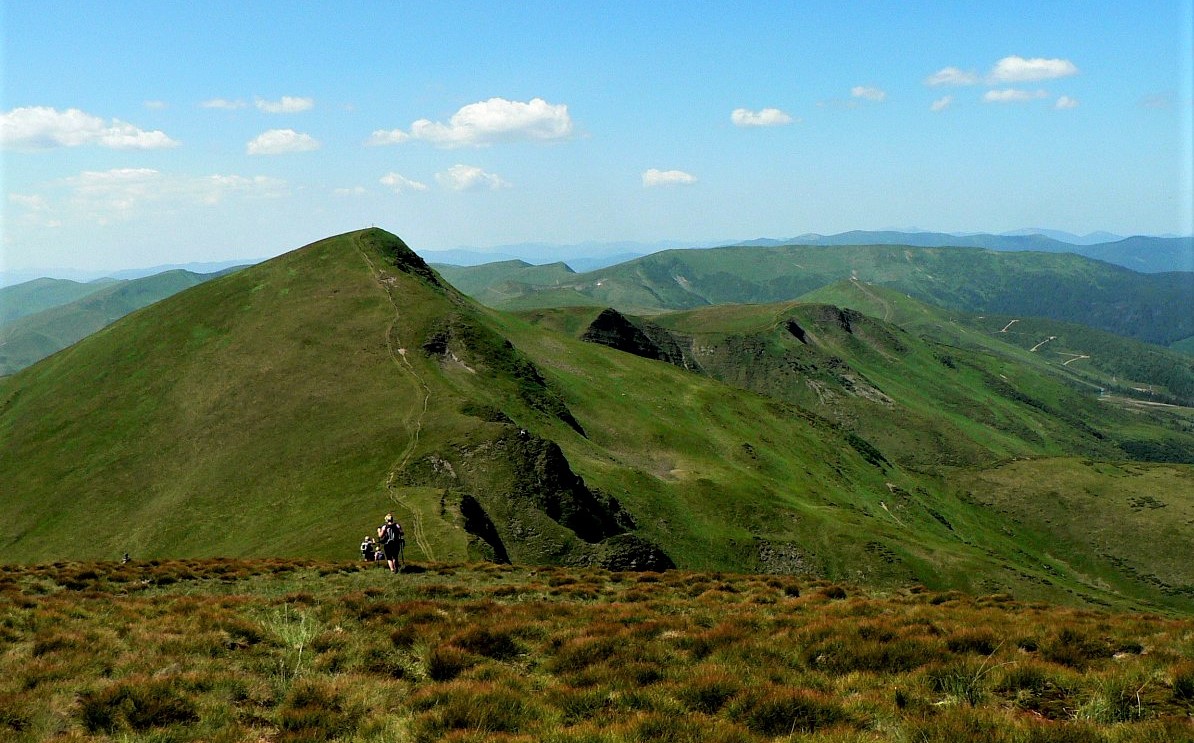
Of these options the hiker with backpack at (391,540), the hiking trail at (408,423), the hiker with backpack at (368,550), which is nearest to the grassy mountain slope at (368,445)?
the hiking trail at (408,423)

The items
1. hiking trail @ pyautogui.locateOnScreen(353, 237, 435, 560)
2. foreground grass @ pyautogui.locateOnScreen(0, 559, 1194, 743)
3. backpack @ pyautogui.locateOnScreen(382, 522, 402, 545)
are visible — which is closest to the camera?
foreground grass @ pyautogui.locateOnScreen(0, 559, 1194, 743)

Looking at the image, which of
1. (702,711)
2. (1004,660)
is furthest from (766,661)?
(1004,660)

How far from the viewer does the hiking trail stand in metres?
48.8

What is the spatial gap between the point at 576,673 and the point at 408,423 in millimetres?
63814

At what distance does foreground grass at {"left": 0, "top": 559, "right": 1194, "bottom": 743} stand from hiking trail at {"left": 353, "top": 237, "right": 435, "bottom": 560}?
28.2 metres

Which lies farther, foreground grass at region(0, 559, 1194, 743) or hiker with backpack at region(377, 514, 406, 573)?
hiker with backpack at region(377, 514, 406, 573)

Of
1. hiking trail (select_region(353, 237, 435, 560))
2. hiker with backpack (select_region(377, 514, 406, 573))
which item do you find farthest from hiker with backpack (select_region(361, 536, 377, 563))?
hiking trail (select_region(353, 237, 435, 560))

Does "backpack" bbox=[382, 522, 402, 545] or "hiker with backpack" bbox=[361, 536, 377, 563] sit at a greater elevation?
"backpack" bbox=[382, 522, 402, 545]

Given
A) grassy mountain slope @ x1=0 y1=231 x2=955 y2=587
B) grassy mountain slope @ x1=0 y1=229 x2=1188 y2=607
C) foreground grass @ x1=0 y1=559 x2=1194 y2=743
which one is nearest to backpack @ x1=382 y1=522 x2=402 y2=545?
foreground grass @ x1=0 y1=559 x2=1194 y2=743

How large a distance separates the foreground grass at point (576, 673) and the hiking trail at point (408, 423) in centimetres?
2822

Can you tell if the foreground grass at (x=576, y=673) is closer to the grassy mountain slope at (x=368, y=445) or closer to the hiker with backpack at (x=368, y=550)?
the hiker with backpack at (x=368, y=550)

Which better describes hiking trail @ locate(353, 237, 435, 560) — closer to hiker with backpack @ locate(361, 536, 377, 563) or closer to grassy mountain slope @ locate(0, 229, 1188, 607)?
grassy mountain slope @ locate(0, 229, 1188, 607)

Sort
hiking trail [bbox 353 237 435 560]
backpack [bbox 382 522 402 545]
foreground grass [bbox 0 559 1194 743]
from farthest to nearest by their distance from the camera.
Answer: hiking trail [bbox 353 237 435 560], backpack [bbox 382 522 402 545], foreground grass [bbox 0 559 1194 743]

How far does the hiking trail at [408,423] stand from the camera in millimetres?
48812
